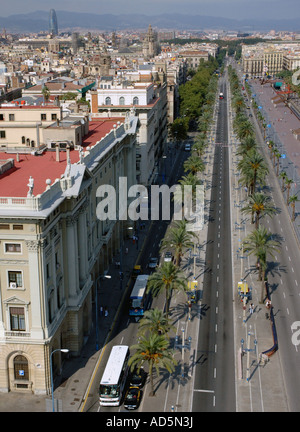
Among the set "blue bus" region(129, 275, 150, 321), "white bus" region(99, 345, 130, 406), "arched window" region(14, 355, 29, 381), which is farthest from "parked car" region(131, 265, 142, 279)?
"arched window" region(14, 355, 29, 381)

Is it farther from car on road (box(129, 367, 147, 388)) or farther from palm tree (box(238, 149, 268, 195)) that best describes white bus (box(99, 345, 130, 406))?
palm tree (box(238, 149, 268, 195))

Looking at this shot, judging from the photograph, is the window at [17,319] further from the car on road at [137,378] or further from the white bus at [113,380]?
the car on road at [137,378]

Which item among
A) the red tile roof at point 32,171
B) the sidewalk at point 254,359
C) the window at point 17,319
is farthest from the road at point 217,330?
the red tile roof at point 32,171

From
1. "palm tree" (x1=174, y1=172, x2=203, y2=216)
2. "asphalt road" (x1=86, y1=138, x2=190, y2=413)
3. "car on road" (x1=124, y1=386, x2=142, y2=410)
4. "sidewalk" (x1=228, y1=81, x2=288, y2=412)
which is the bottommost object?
"asphalt road" (x1=86, y1=138, x2=190, y2=413)

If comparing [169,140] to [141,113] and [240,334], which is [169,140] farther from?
[240,334]

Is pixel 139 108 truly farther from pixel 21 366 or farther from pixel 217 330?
pixel 21 366

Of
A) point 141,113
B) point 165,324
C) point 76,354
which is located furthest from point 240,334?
point 141,113
